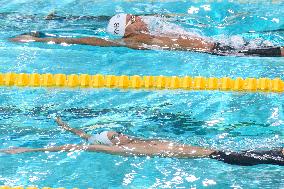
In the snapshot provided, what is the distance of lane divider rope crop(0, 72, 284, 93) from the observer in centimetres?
525

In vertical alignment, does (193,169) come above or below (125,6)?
below

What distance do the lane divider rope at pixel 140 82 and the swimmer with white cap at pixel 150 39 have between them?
2.27 ft

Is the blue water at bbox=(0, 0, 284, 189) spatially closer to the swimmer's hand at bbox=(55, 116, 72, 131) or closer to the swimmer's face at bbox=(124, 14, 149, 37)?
the swimmer's hand at bbox=(55, 116, 72, 131)

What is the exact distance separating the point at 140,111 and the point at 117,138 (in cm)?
67

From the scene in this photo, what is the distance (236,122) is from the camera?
462 cm

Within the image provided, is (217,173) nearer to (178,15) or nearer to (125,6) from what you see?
(178,15)

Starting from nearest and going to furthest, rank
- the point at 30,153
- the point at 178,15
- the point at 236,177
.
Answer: the point at 236,177
the point at 30,153
the point at 178,15

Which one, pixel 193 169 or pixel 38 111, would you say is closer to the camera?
pixel 193 169

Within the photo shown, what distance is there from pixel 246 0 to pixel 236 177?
4.78m

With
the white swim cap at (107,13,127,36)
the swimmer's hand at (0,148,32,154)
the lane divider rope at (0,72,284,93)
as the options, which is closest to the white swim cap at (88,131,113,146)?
the swimmer's hand at (0,148,32,154)

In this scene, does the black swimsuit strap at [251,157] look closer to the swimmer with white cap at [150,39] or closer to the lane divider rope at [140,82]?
the lane divider rope at [140,82]

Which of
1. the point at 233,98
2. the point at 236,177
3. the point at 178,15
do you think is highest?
the point at 178,15

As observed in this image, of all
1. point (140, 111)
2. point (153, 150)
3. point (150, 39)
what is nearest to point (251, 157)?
point (153, 150)

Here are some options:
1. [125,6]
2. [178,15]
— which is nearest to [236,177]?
[178,15]
